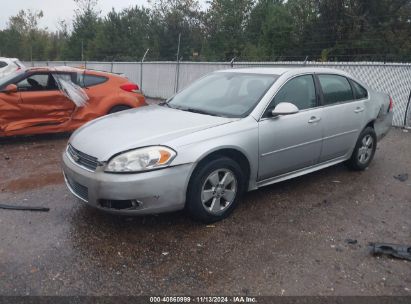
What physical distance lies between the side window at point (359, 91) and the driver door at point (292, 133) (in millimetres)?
985

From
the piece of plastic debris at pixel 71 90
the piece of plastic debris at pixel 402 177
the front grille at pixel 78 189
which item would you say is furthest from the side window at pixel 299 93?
the piece of plastic debris at pixel 71 90

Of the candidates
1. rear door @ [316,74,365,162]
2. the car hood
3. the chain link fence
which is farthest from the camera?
the chain link fence

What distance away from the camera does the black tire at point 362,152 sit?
5.54 m

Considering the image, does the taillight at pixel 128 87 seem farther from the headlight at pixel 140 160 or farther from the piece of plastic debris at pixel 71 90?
the headlight at pixel 140 160

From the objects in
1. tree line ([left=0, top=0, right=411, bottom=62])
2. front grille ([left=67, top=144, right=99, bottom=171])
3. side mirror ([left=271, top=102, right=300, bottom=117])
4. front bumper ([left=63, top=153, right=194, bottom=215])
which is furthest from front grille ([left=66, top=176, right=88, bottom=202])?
tree line ([left=0, top=0, right=411, bottom=62])

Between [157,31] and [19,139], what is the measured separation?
22680 millimetres

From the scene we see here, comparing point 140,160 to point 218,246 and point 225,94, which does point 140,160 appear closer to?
point 218,246

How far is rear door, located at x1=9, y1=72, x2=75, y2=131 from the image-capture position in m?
6.97

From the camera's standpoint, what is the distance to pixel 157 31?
1123 inches

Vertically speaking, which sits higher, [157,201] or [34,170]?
[157,201]

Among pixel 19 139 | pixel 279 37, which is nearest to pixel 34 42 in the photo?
pixel 279 37

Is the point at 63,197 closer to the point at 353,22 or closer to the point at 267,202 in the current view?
the point at 267,202

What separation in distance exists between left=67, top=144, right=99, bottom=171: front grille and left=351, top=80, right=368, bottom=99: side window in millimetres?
3771

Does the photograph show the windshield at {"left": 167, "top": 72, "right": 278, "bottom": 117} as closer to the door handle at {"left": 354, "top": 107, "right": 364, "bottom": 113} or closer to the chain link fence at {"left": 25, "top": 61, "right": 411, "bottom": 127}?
the door handle at {"left": 354, "top": 107, "right": 364, "bottom": 113}
